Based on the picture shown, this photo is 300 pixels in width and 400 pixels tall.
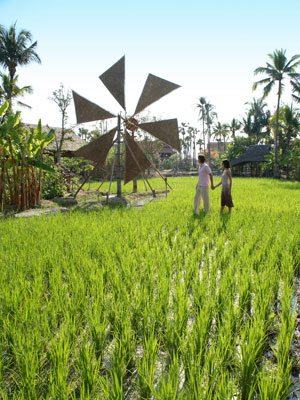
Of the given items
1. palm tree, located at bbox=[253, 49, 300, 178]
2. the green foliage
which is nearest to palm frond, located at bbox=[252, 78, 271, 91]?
palm tree, located at bbox=[253, 49, 300, 178]

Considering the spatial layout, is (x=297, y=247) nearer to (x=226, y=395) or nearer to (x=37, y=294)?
(x=226, y=395)

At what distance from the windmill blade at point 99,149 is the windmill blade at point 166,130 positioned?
1111 millimetres

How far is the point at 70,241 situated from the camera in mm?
3912

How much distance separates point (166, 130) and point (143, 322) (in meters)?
7.39

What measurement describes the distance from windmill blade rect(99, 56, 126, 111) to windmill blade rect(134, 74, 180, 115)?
25.0 inches

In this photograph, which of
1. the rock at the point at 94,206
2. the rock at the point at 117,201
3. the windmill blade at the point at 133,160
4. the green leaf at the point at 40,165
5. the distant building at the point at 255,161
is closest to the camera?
the green leaf at the point at 40,165

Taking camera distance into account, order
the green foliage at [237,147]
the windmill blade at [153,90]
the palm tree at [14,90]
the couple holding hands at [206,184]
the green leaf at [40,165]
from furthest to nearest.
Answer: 1. the green foliage at [237,147]
2. the palm tree at [14,90]
3. the windmill blade at [153,90]
4. the green leaf at [40,165]
5. the couple holding hands at [206,184]

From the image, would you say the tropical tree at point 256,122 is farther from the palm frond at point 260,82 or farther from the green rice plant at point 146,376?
the green rice plant at point 146,376

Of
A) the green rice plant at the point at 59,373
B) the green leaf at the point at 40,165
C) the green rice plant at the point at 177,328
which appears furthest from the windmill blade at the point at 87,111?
the green rice plant at the point at 59,373

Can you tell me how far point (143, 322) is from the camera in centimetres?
194

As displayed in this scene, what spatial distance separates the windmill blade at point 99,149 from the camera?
8757mm

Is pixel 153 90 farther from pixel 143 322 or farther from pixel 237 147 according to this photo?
pixel 237 147

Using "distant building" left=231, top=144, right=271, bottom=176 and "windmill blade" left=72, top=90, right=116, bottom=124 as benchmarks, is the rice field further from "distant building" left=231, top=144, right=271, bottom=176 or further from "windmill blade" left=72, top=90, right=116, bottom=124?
"distant building" left=231, top=144, right=271, bottom=176

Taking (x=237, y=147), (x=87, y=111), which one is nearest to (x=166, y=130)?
(x=87, y=111)
